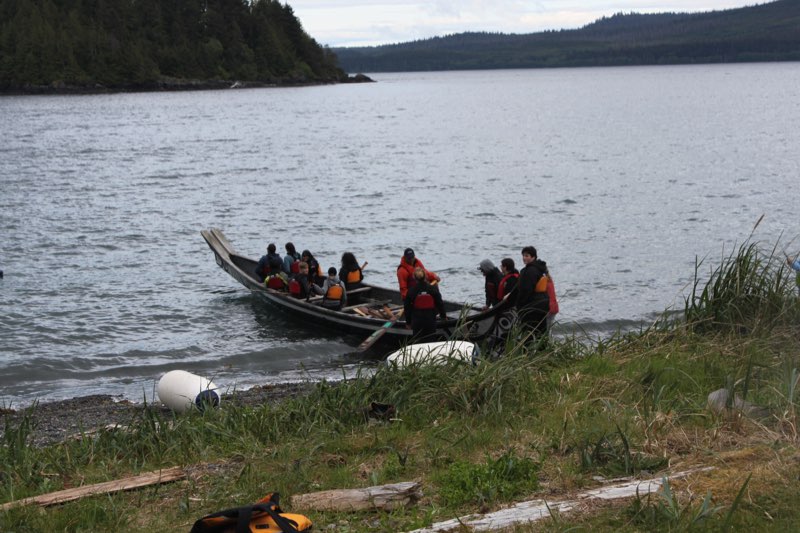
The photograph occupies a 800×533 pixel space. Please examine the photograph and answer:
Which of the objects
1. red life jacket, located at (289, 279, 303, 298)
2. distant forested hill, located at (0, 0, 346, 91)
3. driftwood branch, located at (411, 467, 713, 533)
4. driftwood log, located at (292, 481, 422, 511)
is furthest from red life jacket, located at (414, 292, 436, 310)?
distant forested hill, located at (0, 0, 346, 91)

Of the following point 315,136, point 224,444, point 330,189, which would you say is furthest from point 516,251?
point 315,136

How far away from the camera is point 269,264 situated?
1942 cm

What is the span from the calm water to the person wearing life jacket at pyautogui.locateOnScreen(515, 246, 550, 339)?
10.3ft

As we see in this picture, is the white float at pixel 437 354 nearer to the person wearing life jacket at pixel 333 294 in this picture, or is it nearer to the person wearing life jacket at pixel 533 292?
the person wearing life jacket at pixel 533 292

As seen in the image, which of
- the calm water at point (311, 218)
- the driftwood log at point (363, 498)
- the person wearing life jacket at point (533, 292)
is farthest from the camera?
the calm water at point (311, 218)

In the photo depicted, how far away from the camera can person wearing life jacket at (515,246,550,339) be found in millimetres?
11852

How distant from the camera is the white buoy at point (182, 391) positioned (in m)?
11.2

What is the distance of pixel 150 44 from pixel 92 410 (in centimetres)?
14499

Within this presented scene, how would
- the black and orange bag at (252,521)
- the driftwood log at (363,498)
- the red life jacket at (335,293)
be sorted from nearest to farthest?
the black and orange bag at (252,521)
the driftwood log at (363,498)
the red life jacket at (335,293)

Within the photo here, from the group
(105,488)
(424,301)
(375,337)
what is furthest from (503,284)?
(105,488)

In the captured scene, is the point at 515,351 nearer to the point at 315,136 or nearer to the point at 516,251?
the point at 516,251

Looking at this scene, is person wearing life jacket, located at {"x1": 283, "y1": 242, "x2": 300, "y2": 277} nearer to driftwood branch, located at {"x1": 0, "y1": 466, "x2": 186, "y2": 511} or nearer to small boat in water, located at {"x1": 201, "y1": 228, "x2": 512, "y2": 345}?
small boat in water, located at {"x1": 201, "y1": 228, "x2": 512, "y2": 345}

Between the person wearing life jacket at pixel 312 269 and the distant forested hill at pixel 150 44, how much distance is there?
419 ft

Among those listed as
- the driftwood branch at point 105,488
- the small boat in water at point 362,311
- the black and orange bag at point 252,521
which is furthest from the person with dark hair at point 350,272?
the black and orange bag at point 252,521
